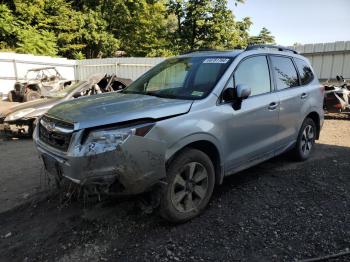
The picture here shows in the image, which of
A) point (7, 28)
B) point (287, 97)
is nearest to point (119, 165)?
point (287, 97)

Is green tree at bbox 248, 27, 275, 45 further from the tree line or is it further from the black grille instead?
the black grille

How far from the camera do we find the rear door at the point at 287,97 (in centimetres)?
504

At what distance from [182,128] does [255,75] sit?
1646mm

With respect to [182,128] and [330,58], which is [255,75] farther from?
[330,58]

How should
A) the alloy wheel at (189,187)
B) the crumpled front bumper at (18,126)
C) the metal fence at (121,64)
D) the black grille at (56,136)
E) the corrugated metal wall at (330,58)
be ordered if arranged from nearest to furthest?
the black grille at (56,136) < the alloy wheel at (189,187) < the crumpled front bumper at (18,126) < the corrugated metal wall at (330,58) < the metal fence at (121,64)

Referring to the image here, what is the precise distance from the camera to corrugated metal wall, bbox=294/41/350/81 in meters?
12.5

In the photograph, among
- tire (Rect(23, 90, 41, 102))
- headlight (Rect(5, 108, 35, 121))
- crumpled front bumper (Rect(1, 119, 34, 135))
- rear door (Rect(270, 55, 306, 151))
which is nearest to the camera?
rear door (Rect(270, 55, 306, 151))

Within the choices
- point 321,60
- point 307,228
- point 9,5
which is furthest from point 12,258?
point 9,5

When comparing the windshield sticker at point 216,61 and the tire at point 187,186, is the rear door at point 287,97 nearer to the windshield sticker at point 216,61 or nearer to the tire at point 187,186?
the windshield sticker at point 216,61

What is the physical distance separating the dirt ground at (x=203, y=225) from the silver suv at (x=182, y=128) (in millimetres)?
351

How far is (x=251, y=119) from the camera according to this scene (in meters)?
4.41

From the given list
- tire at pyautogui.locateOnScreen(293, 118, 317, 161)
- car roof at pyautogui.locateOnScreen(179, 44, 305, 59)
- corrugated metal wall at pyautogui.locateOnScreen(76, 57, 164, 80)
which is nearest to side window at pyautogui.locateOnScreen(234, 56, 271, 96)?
car roof at pyautogui.locateOnScreen(179, 44, 305, 59)

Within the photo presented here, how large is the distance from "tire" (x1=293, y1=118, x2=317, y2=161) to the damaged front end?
3242 mm

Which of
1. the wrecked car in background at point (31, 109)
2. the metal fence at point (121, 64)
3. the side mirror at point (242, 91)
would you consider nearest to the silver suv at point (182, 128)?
the side mirror at point (242, 91)
